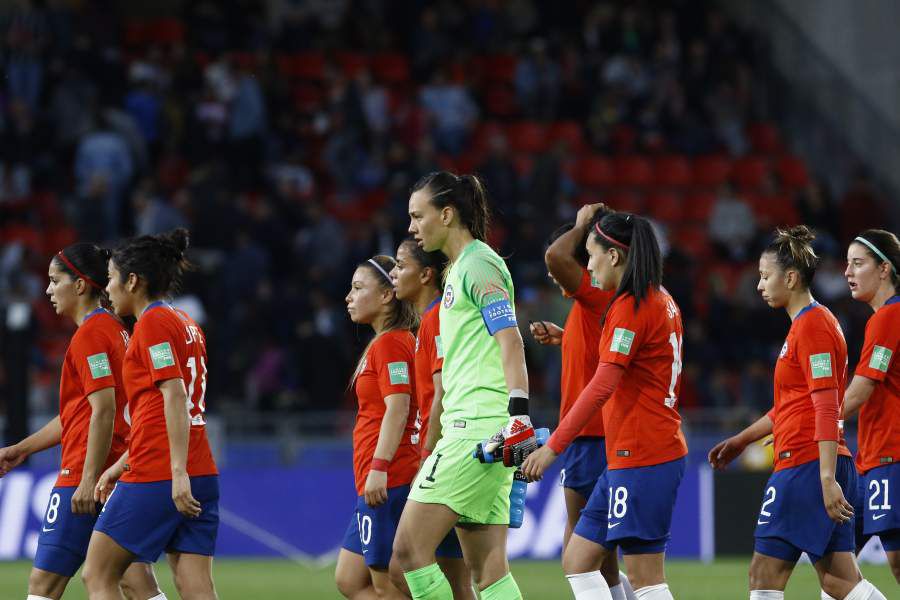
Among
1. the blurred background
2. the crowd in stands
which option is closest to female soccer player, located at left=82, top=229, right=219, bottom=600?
the blurred background

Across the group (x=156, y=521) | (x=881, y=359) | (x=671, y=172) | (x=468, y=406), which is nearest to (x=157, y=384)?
(x=156, y=521)

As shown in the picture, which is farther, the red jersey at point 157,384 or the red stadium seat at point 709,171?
the red stadium seat at point 709,171

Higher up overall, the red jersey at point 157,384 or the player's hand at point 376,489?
the red jersey at point 157,384

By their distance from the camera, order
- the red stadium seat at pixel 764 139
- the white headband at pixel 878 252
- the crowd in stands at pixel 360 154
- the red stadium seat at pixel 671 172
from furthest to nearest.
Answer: the red stadium seat at pixel 764 139
the red stadium seat at pixel 671 172
the crowd in stands at pixel 360 154
the white headband at pixel 878 252

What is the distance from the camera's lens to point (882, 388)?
25.4 feet

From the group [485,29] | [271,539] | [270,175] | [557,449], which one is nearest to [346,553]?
[557,449]

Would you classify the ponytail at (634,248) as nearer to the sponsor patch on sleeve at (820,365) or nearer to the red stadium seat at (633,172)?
the sponsor patch on sleeve at (820,365)

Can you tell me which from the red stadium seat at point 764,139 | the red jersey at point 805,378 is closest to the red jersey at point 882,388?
the red jersey at point 805,378

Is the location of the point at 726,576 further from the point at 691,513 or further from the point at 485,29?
the point at 485,29

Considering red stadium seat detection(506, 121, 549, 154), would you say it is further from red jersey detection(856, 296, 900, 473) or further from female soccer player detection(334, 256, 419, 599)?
red jersey detection(856, 296, 900, 473)

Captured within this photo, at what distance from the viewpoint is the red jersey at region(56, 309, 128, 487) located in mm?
7363

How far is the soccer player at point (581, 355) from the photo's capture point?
7.82 meters

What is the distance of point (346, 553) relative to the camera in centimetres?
773

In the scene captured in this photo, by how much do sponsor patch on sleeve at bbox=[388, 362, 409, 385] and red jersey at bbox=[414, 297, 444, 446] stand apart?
151 mm
